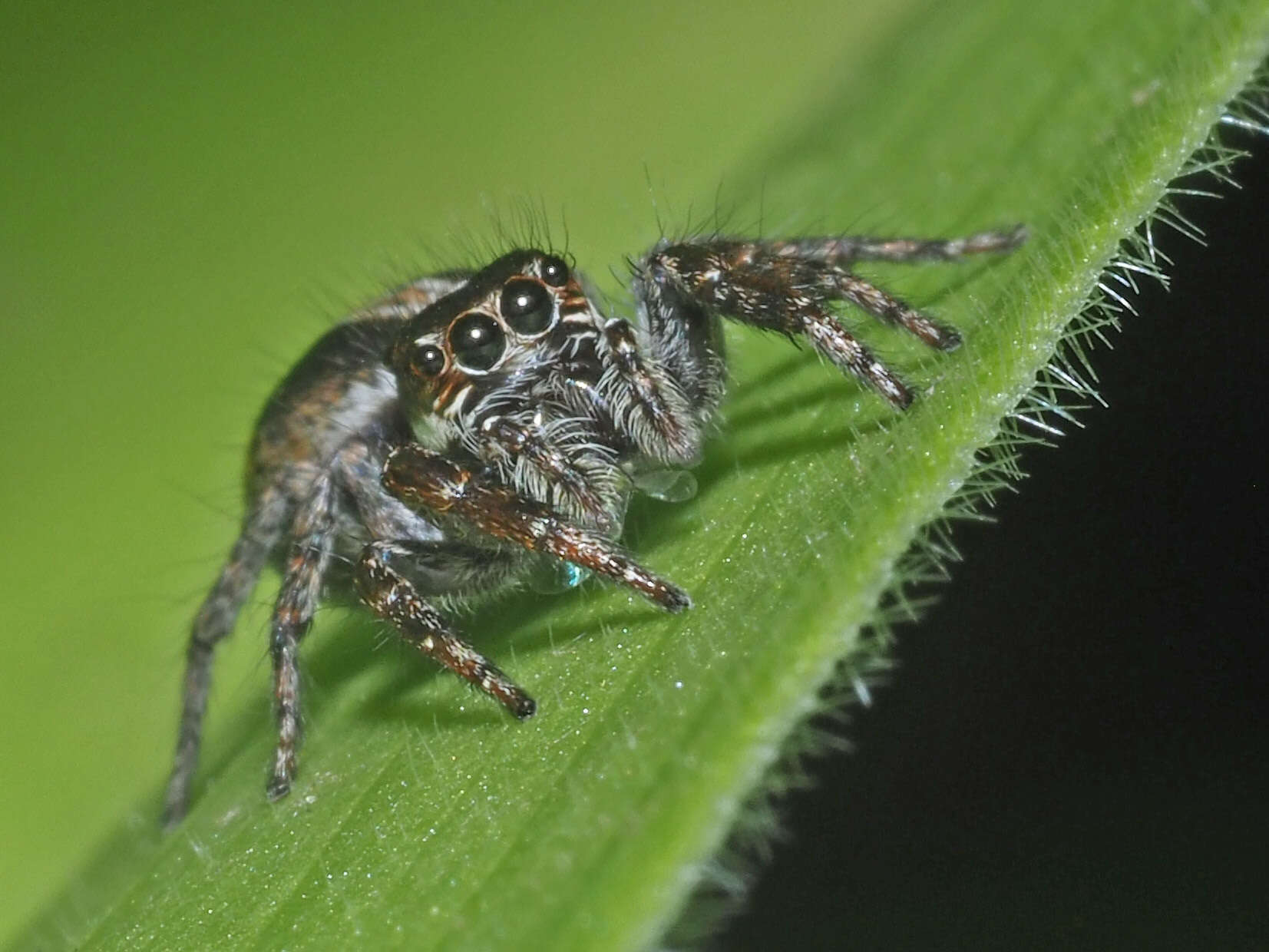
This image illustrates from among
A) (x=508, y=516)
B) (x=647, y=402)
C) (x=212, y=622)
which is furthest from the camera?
(x=212, y=622)

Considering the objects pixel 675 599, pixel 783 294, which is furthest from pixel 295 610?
pixel 783 294

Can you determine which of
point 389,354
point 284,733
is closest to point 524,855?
point 284,733

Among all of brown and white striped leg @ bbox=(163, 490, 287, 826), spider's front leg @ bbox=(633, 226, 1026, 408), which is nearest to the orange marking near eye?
spider's front leg @ bbox=(633, 226, 1026, 408)

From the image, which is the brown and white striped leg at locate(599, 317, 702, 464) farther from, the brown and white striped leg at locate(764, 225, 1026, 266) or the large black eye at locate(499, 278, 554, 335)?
the brown and white striped leg at locate(764, 225, 1026, 266)

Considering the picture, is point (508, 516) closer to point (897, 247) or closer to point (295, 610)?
point (295, 610)

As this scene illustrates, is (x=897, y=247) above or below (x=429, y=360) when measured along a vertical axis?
above

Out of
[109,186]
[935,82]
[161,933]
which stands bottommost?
[161,933]

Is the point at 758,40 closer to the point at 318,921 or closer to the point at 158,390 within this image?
the point at 158,390
